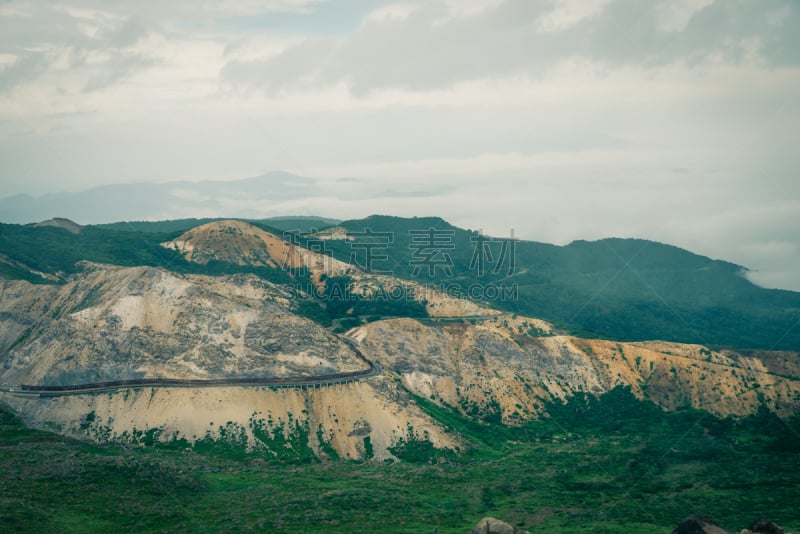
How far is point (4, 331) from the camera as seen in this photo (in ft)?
521

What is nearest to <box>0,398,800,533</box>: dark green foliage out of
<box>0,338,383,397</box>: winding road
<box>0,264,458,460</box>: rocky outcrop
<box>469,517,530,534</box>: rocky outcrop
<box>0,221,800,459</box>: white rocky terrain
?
<box>0,264,458,460</box>: rocky outcrop

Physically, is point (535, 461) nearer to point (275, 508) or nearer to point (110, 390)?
point (275, 508)

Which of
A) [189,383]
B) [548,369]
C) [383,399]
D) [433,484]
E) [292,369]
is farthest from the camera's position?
[548,369]

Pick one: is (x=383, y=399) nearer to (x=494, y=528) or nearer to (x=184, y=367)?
(x=184, y=367)

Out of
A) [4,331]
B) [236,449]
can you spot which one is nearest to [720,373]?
[236,449]

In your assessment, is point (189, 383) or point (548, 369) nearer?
point (189, 383)

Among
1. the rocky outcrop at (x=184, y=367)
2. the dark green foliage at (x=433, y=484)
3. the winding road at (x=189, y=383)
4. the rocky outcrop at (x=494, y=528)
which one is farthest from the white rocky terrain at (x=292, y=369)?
the rocky outcrop at (x=494, y=528)

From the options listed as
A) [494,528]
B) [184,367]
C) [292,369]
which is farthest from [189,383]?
[494,528]

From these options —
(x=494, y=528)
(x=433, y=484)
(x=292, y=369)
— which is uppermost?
(x=292, y=369)

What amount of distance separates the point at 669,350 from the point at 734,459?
5787 centimetres

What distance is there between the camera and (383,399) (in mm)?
146500

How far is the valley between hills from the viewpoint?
403 feet

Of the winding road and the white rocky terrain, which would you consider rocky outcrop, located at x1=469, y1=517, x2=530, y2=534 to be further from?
the winding road

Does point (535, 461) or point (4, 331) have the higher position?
point (4, 331)
